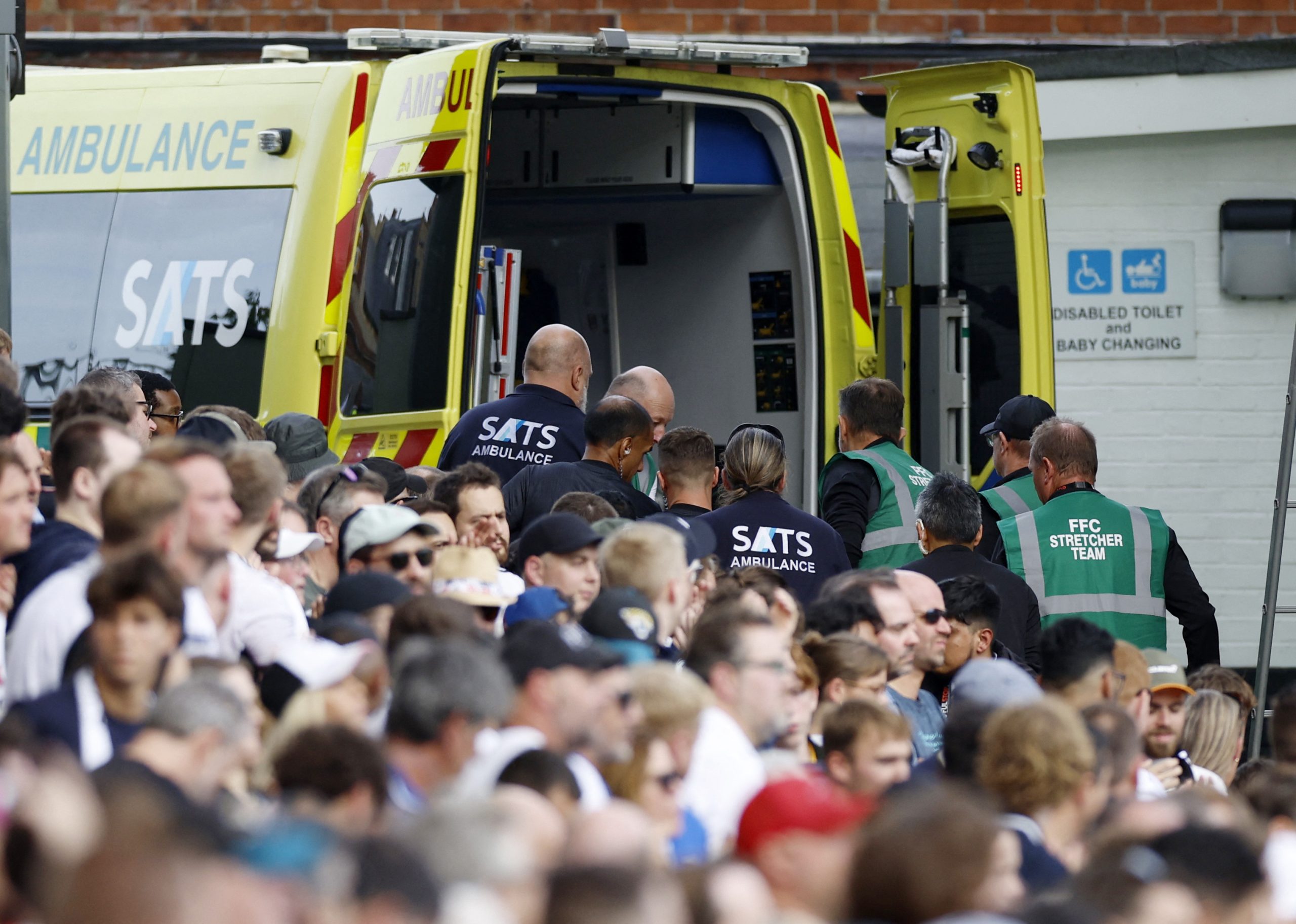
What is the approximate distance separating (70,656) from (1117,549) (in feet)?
13.8

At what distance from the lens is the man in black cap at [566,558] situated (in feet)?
18.4

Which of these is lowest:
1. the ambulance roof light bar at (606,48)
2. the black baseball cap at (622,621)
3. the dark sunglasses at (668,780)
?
the dark sunglasses at (668,780)

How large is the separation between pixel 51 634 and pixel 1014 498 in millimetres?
4315

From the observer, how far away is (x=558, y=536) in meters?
5.61

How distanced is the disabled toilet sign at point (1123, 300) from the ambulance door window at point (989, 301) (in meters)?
1.38

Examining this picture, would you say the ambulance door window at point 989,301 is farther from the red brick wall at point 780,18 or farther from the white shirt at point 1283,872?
the red brick wall at point 780,18

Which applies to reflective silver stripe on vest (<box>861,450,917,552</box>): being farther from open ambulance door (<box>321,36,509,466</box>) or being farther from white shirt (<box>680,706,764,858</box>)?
white shirt (<box>680,706,764,858</box>)

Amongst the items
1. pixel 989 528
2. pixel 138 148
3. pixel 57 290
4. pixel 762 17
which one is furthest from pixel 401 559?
pixel 762 17

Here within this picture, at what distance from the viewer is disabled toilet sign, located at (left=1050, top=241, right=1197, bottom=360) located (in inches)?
383

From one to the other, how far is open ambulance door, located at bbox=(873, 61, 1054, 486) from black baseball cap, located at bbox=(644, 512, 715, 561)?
87.5 inches

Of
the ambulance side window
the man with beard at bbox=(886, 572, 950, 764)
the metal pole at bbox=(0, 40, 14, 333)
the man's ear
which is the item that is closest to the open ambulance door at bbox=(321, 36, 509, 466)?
the ambulance side window

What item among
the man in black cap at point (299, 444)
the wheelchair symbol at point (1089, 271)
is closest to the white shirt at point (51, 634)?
the man in black cap at point (299, 444)

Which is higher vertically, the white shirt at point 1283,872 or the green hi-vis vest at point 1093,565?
the green hi-vis vest at point 1093,565

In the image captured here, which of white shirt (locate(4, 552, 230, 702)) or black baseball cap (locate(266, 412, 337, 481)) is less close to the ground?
black baseball cap (locate(266, 412, 337, 481))
